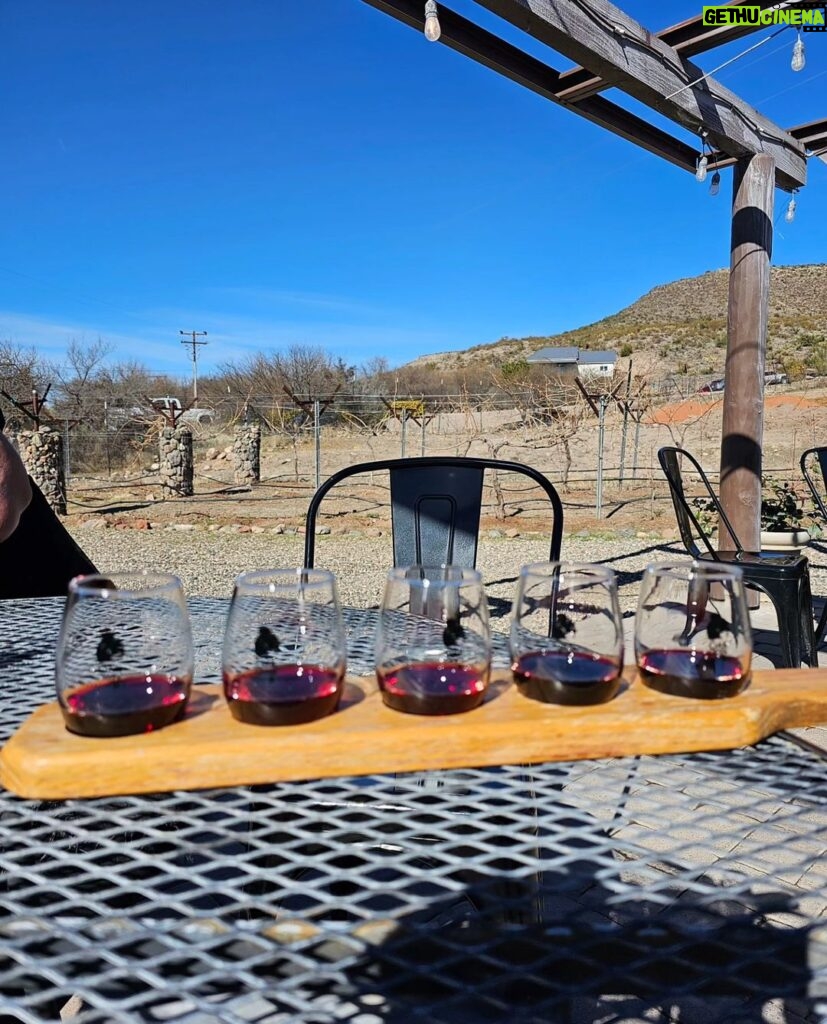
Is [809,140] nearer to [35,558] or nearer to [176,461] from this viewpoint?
[35,558]

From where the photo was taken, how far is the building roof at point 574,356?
37156 mm

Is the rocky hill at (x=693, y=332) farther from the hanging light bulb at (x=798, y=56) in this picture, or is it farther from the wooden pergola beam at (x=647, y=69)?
the hanging light bulb at (x=798, y=56)

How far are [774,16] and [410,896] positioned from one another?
336 cm

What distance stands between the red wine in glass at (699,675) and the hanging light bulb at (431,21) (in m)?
2.43

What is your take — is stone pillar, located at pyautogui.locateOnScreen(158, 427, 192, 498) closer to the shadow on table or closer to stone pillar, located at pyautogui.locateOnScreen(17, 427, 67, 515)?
stone pillar, located at pyautogui.locateOnScreen(17, 427, 67, 515)

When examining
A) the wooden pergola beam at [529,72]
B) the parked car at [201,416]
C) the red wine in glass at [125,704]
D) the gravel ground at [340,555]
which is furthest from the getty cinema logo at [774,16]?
the parked car at [201,416]

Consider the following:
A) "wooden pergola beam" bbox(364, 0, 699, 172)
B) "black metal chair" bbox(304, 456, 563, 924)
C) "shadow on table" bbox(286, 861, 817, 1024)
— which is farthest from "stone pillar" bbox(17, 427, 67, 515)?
"shadow on table" bbox(286, 861, 817, 1024)

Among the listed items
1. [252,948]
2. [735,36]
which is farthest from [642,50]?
[252,948]

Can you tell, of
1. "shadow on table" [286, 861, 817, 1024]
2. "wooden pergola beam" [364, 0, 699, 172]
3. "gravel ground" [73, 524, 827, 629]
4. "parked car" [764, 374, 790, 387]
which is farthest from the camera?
"parked car" [764, 374, 790, 387]

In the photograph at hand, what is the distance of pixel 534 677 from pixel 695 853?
0.74 ft

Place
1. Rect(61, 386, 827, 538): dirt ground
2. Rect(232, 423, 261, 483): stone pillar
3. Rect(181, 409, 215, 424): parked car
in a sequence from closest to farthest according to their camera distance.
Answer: Rect(61, 386, 827, 538): dirt ground < Rect(232, 423, 261, 483): stone pillar < Rect(181, 409, 215, 424): parked car

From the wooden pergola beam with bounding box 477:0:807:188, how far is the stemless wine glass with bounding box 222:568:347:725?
8.04 ft

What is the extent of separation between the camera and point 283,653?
69cm

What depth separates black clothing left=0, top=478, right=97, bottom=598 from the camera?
1.84 metres
